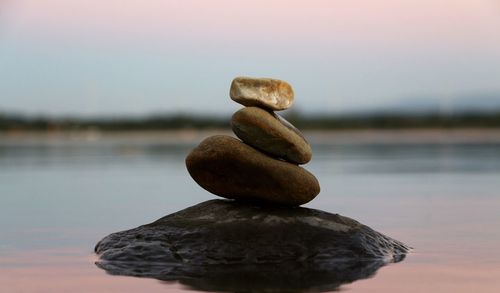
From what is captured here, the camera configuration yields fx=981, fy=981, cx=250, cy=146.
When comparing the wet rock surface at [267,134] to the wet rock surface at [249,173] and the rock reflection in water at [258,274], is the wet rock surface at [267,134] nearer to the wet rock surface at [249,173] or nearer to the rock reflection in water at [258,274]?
the wet rock surface at [249,173]

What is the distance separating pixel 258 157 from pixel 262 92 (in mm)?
1094

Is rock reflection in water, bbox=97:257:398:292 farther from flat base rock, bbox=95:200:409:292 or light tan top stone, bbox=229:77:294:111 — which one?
light tan top stone, bbox=229:77:294:111

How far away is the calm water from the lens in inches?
468

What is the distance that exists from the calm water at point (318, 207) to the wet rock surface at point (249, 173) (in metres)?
1.88

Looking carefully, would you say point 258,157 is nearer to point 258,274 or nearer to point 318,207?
point 258,274

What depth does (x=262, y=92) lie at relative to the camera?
1444cm

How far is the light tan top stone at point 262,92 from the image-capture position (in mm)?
14406

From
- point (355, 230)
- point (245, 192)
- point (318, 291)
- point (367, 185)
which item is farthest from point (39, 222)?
point (367, 185)

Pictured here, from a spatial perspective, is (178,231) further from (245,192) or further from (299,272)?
(299,272)

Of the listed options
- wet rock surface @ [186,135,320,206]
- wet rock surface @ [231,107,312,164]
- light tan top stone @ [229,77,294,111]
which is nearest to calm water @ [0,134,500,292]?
wet rock surface @ [186,135,320,206]

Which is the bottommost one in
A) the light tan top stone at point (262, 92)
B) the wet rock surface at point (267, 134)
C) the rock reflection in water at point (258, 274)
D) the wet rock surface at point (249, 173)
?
the rock reflection in water at point (258, 274)

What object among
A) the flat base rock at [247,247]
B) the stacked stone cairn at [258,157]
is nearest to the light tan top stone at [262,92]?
the stacked stone cairn at [258,157]

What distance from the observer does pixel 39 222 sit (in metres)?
18.7

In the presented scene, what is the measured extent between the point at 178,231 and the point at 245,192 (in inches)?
44.8
